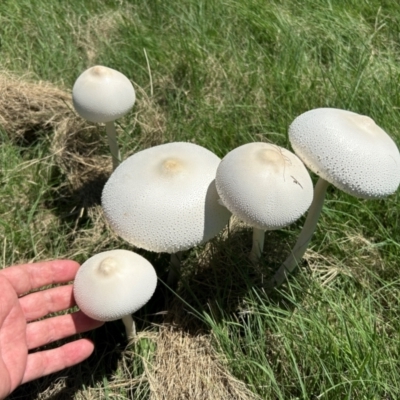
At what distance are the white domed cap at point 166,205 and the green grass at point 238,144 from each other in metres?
0.43

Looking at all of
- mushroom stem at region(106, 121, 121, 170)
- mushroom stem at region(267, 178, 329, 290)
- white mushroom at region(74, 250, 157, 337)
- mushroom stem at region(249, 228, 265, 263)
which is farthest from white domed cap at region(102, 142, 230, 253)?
mushroom stem at region(106, 121, 121, 170)

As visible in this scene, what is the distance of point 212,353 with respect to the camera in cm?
222

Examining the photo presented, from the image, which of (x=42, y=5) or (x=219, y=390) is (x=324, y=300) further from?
(x=42, y=5)

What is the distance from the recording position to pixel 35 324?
2180 millimetres

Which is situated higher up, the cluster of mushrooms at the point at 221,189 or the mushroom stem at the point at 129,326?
the cluster of mushrooms at the point at 221,189

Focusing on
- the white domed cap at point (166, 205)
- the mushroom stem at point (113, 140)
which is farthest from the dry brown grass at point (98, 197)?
the white domed cap at point (166, 205)

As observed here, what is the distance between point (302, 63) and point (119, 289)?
89.9 inches

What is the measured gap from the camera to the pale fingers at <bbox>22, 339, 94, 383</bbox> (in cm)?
207

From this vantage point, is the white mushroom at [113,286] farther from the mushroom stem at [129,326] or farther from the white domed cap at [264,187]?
the white domed cap at [264,187]

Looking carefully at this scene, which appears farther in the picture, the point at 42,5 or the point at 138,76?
the point at 42,5

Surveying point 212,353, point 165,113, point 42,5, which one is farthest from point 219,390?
point 42,5

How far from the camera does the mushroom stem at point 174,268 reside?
7.94ft

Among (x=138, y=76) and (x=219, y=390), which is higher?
(x=138, y=76)

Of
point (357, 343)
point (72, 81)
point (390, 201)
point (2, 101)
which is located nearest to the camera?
point (357, 343)
